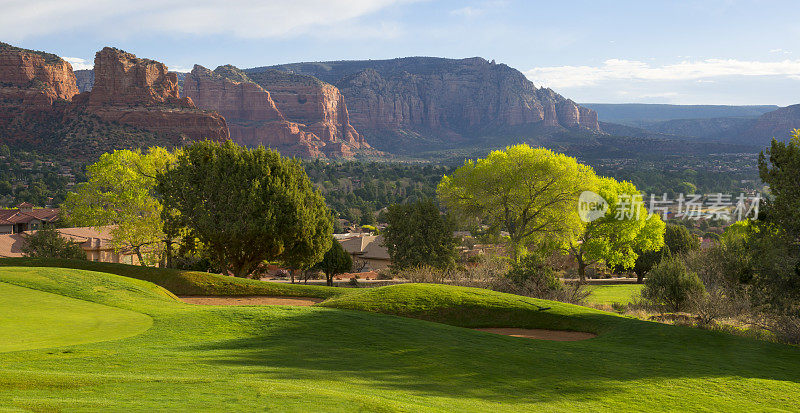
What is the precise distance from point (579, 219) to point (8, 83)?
12610cm

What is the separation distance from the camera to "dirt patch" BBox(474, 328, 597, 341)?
64.5 ft

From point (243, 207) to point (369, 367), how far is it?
21.3 meters

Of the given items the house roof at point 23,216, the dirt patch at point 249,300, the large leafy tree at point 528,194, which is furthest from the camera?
the house roof at point 23,216

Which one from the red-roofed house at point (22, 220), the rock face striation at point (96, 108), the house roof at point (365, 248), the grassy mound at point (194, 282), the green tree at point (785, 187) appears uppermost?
the rock face striation at point (96, 108)

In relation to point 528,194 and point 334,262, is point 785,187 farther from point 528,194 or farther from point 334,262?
point 334,262

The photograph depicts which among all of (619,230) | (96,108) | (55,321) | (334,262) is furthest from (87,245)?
(96,108)

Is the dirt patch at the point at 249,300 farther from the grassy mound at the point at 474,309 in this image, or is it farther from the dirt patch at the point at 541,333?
the dirt patch at the point at 541,333

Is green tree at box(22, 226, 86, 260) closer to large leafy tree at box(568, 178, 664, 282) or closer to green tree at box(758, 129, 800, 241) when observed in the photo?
large leafy tree at box(568, 178, 664, 282)

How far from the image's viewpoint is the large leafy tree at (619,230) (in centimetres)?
4762

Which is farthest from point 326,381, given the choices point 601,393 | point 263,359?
point 601,393

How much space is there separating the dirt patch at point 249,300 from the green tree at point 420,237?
17364 millimetres

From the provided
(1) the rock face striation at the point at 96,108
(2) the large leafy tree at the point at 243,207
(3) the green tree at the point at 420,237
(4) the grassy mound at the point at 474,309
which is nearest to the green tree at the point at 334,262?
(3) the green tree at the point at 420,237

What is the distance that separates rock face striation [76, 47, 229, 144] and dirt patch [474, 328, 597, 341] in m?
113

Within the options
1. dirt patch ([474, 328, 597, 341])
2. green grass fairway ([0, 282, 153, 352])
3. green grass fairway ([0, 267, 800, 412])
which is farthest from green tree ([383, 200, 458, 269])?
green grass fairway ([0, 282, 153, 352])
